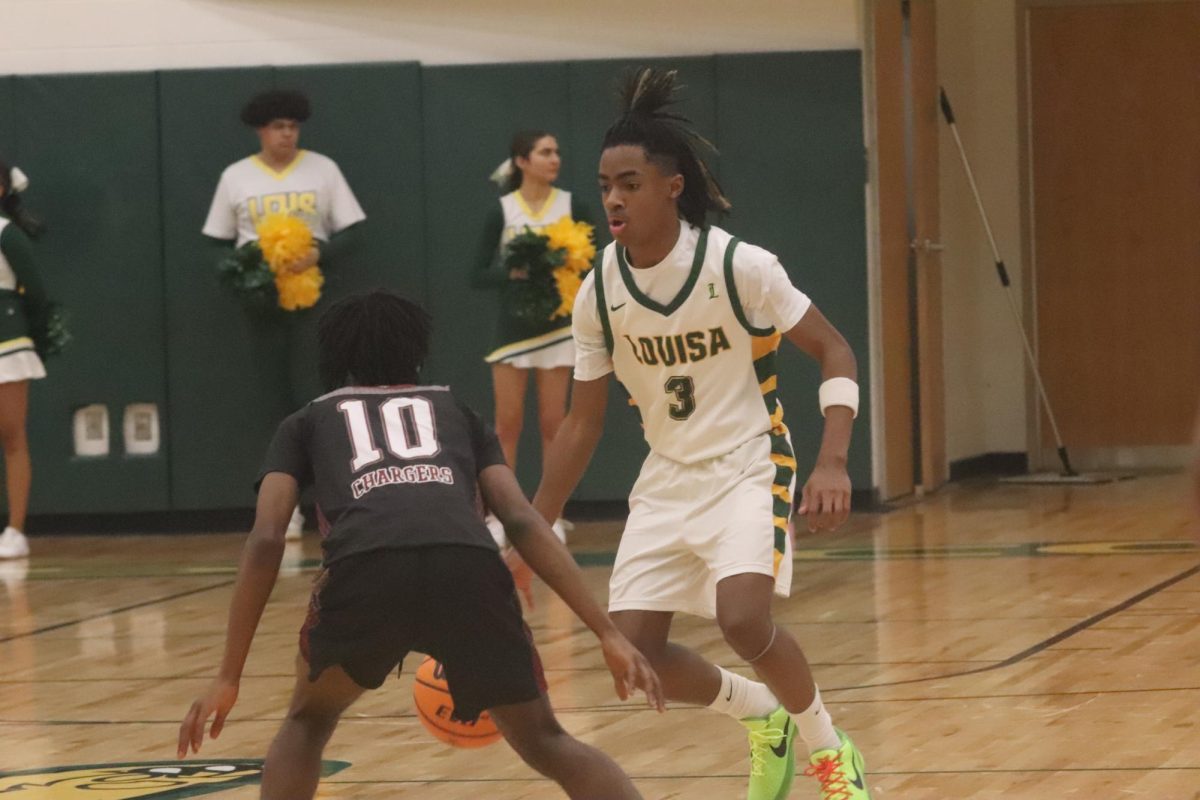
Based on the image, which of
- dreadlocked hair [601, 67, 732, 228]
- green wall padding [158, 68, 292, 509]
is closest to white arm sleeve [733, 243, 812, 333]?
dreadlocked hair [601, 67, 732, 228]

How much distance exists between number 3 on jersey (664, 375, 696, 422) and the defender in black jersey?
869 mm

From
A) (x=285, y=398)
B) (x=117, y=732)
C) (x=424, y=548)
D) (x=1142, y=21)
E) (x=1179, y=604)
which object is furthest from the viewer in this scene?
→ (x=1142, y=21)

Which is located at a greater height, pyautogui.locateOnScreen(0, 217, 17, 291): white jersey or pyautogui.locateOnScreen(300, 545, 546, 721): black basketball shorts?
pyautogui.locateOnScreen(0, 217, 17, 291): white jersey

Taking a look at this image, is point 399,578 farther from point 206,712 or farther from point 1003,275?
point 1003,275

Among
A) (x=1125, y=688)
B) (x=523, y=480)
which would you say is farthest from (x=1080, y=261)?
(x=1125, y=688)

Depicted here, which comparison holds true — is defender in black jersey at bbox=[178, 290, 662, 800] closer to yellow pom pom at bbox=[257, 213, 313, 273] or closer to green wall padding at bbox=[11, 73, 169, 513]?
yellow pom pom at bbox=[257, 213, 313, 273]

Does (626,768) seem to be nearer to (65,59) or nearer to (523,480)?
(523,480)

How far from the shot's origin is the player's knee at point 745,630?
14.6 feet

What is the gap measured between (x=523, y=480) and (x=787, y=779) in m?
6.63

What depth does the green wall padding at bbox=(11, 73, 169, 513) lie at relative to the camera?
11438mm

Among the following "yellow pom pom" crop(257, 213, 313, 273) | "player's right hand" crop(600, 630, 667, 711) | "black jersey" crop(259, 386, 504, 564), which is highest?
"yellow pom pom" crop(257, 213, 313, 273)

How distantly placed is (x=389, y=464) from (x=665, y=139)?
51.4 inches

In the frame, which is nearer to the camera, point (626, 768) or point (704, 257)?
point (704, 257)

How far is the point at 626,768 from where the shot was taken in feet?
16.8
